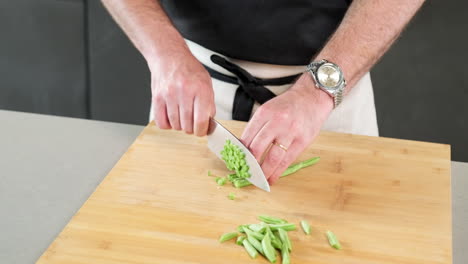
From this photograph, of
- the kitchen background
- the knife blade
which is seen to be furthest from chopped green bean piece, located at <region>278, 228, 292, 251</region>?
the kitchen background

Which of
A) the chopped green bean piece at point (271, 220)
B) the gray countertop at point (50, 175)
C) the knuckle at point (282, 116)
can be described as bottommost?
the gray countertop at point (50, 175)

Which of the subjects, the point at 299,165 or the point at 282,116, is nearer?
the point at 282,116

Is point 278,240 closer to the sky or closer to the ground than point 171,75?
closer to the ground

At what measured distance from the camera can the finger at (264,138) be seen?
118 cm

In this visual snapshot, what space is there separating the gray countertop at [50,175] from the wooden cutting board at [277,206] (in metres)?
0.05

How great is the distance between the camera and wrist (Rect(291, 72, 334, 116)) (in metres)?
1.26

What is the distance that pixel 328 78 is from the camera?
128 centimetres

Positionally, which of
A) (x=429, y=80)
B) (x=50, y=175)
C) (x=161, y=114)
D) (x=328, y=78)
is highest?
(x=328, y=78)

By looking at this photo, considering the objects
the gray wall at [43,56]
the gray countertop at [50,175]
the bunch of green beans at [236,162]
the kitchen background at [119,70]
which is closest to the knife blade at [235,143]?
the bunch of green beans at [236,162]

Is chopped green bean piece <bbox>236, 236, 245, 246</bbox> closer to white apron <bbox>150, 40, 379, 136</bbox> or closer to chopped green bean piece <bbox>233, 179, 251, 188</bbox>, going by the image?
chopped green bean piece <bbox>233, 179, 251, 188</bbox>

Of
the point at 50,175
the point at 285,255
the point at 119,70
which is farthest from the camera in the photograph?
the point at 119,70

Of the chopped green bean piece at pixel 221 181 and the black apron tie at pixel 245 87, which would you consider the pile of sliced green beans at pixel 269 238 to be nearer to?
the chopped green bean piece at pixel 221 181

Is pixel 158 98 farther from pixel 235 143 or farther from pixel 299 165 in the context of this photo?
pixel 299 165

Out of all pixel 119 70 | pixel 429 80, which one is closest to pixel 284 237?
pixel 429 80
